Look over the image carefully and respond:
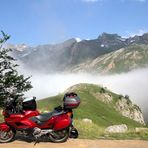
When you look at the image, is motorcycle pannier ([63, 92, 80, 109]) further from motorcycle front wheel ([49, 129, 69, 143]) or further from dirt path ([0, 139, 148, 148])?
dirt path ([0, 139, 148, 148])

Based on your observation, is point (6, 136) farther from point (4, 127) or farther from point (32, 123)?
point (32, 123)

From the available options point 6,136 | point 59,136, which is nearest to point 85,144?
point 59,136

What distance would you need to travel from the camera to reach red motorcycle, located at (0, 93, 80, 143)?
62.4ft

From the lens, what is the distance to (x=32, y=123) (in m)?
19.0

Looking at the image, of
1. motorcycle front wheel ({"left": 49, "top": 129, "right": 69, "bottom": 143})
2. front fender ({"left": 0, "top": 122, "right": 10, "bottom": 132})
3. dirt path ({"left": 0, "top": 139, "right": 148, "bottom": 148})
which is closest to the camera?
dirt path ({"left": 0, "top": 139, "right": 148, "bottom": 148})

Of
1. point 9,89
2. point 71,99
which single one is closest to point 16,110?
point 71,99

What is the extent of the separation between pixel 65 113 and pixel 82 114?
139m

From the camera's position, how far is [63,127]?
19.2 m

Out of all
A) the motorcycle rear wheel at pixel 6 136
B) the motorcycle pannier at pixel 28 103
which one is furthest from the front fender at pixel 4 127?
the motorcycle pannier at pixel 28 103

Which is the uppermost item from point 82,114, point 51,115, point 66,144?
point 82,114

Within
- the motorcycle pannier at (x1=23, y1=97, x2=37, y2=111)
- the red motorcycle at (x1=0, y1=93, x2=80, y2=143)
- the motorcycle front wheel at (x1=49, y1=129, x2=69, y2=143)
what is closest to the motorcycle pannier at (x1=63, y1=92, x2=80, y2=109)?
the red motorcycle at (x1=0, y1=93, x2=80, y2=143)

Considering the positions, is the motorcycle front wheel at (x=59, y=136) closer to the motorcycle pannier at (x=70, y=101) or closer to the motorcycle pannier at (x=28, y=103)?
the motorcycle pannier at (x=70, y=101)

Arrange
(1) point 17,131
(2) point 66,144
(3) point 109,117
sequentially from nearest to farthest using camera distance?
(2) point 66,144 → (1) point 17,131 → (3) point 109,117

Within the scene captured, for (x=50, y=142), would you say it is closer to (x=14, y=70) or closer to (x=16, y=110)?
(x=16, y=110)
